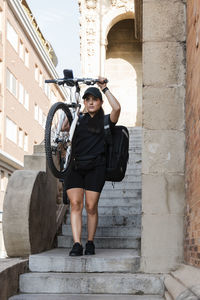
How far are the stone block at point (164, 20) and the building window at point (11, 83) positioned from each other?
86.7 feet

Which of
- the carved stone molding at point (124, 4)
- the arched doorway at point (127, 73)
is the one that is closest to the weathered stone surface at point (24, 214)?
the arched doorway at point (127, 73)

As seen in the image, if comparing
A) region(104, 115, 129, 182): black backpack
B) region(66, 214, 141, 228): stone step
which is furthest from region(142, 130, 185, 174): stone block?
region(66, 214, 141, 228): stone step

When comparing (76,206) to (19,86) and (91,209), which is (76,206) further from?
(19,86)

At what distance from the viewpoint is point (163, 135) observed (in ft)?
17.3

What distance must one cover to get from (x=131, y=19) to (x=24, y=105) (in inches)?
661

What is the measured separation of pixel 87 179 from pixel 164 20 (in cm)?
186

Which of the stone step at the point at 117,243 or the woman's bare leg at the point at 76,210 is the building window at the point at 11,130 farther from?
the woman's bare leg at the point at 76,210

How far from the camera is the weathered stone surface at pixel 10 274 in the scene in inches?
168

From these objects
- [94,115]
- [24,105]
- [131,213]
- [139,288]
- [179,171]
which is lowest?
[139,288]

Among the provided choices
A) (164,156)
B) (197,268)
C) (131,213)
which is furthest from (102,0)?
(197,268)

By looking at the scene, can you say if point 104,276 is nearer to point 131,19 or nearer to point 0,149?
point 131,19

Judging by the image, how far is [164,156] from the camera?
206 inches

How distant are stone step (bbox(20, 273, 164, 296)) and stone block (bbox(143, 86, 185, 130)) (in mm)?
1499

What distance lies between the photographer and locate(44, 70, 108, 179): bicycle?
5289 millimetres
